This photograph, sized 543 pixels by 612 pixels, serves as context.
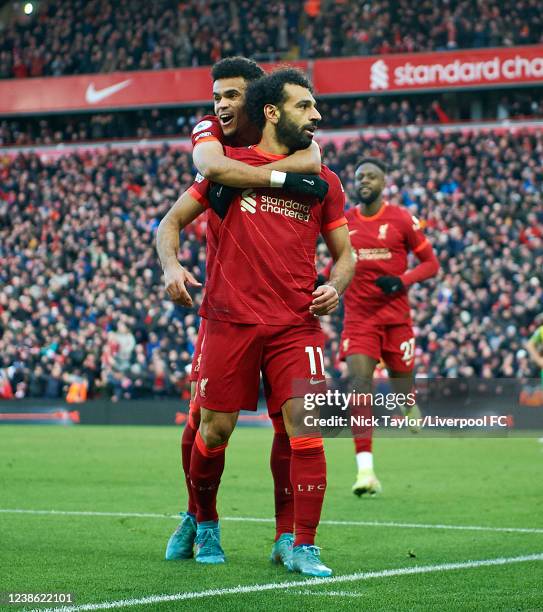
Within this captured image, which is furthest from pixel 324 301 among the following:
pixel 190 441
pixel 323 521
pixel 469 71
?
pixel 469 71

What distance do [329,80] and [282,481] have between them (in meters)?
32.4

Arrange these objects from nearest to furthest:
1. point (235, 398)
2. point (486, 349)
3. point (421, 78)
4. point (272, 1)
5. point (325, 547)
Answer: point (235, 398) → point (325, 547) → point (486, 349) → point (421, 78) → point (272, 1)

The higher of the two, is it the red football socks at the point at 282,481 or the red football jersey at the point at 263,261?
the red football jersey at the point at 263,261

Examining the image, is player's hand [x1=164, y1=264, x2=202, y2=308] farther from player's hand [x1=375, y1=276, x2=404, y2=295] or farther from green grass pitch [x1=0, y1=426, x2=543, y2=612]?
player's hand [x1=375, y1=276, x2=404, y2=295]

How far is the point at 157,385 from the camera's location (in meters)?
26.4

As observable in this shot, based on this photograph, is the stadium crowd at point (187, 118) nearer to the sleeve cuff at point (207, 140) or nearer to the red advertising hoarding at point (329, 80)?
the red advertising hoarding at point (329, 80)

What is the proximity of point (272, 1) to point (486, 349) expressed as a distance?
20397mm

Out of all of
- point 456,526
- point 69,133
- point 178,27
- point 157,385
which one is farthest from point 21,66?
point 456,526

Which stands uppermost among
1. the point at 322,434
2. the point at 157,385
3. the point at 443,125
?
the point at 443,125

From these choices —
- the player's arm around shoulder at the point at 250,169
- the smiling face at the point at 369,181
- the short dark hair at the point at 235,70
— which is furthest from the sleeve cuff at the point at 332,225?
the smiling face at the point at 369,181

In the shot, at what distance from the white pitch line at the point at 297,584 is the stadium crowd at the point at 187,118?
29.4 m

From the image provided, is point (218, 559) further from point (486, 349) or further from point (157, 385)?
point (157, 385)

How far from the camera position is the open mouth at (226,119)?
22.0ft

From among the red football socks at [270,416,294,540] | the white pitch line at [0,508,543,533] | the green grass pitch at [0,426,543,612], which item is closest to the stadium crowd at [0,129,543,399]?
the green grass pitch at [0,426,543,612]
